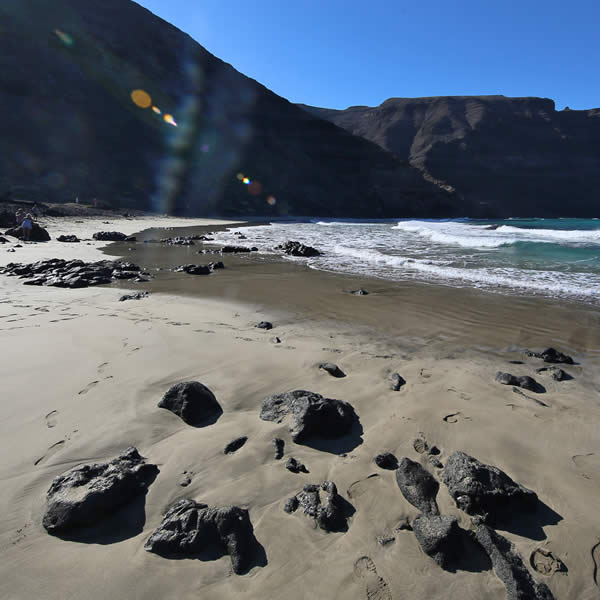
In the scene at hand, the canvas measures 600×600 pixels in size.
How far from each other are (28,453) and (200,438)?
1072 mm

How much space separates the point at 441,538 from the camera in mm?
1694

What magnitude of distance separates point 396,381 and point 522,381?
47.3 inches

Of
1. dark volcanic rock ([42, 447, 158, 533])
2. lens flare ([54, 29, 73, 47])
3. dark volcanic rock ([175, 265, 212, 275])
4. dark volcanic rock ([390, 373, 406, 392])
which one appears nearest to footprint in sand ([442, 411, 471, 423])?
dark volcanic rock ([390, 373, 406, 392])

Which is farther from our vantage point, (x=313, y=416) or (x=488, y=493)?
(x=313, y=416)

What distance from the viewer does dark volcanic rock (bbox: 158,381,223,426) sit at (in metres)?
2.72

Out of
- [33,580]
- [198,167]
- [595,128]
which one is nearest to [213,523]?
[33,580]

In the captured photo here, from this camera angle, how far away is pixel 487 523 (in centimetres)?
188

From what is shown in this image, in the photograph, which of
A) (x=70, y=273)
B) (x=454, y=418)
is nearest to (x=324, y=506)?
(x=454, y=418)

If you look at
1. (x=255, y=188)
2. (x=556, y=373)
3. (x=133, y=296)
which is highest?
(x=255, y=188)

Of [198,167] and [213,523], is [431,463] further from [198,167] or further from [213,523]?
[198,167]

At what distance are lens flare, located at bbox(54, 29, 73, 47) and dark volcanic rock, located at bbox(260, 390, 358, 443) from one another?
238 feet

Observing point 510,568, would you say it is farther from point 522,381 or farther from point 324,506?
point 522,381

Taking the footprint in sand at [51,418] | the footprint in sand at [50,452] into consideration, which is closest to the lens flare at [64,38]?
the footprint in sand at [51,418]

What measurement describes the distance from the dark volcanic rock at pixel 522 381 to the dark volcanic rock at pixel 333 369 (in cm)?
152
